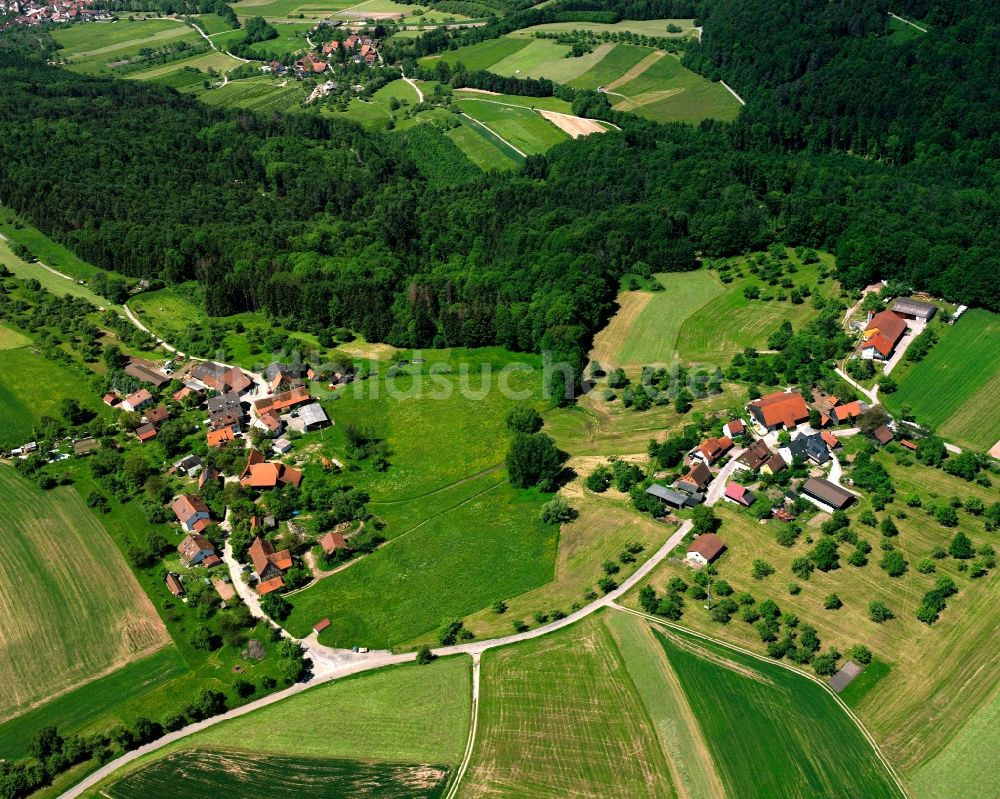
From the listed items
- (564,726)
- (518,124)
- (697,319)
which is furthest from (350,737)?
(518,124)

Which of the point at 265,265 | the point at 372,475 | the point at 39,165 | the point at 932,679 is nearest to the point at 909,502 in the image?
the point at 932,679

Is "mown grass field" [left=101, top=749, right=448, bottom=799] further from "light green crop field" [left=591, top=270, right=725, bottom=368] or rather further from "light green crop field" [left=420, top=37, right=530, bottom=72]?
"light green crop field" [left=420, top=37, right=530, bottom=72]

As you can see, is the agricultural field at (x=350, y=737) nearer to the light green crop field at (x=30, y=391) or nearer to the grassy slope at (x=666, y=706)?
the grassy slope at (x=666, y=706)

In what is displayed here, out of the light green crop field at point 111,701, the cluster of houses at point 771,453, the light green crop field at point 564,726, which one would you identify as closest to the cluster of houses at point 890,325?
the cluster of houses at point 771,453

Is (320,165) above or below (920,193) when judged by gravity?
below

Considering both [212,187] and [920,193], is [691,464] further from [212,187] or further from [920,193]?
[212,187]

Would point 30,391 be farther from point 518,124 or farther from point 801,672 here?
point 518,124
